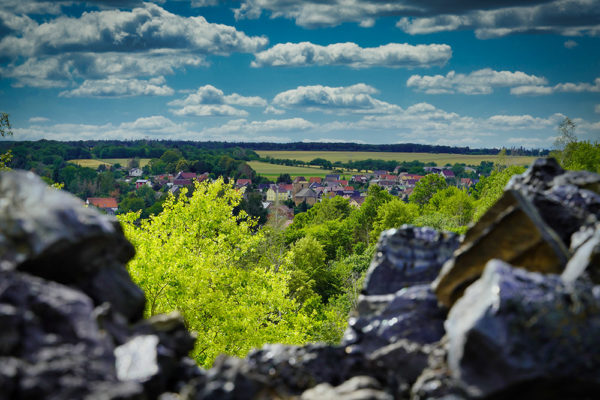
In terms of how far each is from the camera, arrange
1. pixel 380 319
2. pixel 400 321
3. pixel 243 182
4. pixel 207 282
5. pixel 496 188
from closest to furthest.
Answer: pixel 400 321
pixel 380 319
pixel 207 282
pixel 496 188
pixel 243 182

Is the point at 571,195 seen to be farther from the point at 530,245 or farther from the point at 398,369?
the point at 398,369

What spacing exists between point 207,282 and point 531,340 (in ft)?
56.9

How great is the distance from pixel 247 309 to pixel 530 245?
15.9 m

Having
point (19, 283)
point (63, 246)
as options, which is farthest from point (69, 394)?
point (63, 246)

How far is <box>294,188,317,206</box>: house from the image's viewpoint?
17332 centimetres

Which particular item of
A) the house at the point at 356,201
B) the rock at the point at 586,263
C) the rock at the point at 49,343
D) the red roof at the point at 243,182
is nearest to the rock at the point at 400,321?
the rock at the point at 586,263

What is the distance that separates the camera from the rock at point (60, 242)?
648 centimetres

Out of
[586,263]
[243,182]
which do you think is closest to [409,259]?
[586,263]

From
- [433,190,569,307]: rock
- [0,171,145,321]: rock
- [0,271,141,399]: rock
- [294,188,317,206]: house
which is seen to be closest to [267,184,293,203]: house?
[294,188,317,206]: house

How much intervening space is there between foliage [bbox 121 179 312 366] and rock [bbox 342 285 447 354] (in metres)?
12.9

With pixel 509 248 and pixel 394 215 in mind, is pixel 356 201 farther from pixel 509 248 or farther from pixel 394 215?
pixel 509 248

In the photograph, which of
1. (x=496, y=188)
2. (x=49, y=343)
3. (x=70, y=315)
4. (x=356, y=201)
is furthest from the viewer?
(x=356, y=201)

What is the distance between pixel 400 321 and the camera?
8188 millimetres

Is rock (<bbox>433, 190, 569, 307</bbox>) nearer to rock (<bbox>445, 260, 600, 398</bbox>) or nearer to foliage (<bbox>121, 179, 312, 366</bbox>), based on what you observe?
rock (<bbox>445, 260, 600, 398</bbox>)
